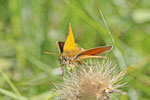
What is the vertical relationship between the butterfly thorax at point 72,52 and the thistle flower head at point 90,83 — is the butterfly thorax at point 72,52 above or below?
above

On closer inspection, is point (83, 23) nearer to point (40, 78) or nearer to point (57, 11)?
point (57, 11)

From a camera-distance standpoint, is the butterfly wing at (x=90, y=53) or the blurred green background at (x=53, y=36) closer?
the butterfly wing at (x=90, y=53)

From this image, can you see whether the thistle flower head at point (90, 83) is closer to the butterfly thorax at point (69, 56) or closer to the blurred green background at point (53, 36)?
the butterfly thorax at point (69, 56)

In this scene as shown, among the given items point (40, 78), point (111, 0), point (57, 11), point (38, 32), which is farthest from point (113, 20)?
point (40, 78)

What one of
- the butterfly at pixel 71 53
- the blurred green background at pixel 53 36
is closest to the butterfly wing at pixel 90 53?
the butterfly at pixel 71 53

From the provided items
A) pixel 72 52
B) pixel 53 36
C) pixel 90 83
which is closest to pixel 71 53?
pixel 72 52

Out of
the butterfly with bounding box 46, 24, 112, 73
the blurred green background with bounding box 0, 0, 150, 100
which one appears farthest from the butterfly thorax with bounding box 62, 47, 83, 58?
the blurred green background with bounding box 0, 0, 150, 100

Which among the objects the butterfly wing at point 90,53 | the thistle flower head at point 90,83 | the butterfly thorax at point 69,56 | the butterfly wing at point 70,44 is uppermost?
the butterfly wing at point 70,44
